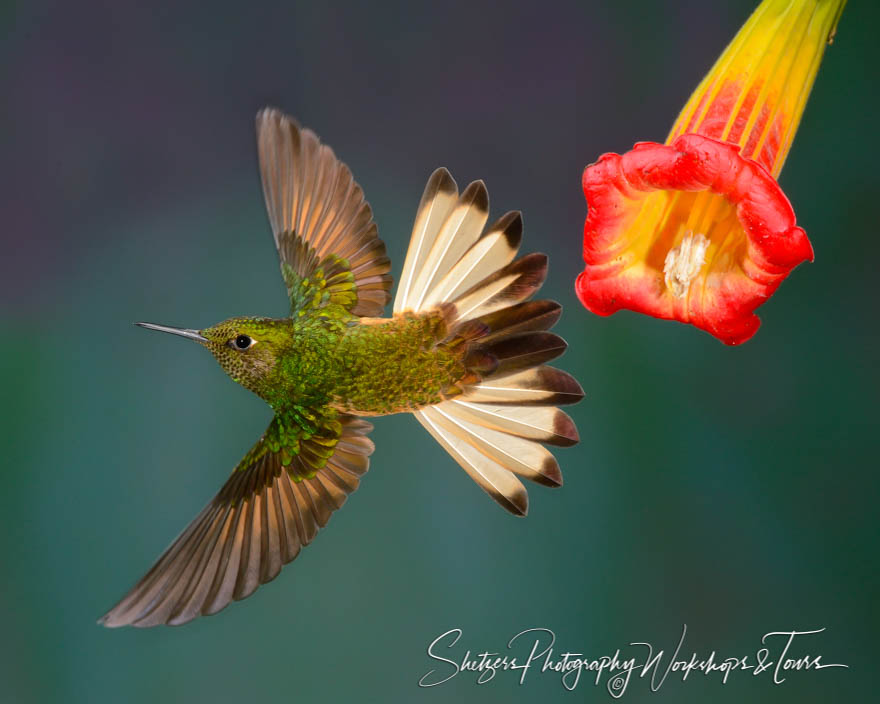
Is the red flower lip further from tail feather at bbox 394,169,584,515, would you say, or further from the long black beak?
the long black beak

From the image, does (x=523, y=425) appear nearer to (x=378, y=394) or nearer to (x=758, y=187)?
(x=378, y=394)

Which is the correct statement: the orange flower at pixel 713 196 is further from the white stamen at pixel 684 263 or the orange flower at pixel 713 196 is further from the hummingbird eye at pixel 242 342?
the hummingbird eye at pixel 242 342

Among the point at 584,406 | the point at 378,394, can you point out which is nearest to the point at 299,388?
the point at 378,394

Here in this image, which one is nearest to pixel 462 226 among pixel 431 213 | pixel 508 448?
pixel 431 213

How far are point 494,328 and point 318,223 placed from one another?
115mm

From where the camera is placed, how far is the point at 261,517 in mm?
470

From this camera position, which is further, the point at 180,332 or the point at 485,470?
the point at 485,470

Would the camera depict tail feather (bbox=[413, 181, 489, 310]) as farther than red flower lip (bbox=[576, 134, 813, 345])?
Yes

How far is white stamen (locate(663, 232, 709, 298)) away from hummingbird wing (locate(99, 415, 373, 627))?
0.18 metres

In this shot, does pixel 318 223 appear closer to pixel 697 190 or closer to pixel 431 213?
pixel 431 213

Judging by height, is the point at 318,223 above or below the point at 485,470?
above

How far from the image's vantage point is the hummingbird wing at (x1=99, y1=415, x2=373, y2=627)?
1.40 ft

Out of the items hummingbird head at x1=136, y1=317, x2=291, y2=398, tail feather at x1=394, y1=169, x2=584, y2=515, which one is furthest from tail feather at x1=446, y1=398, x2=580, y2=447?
hummingbird head at x1=136, y1=317, x2=291, y2=398

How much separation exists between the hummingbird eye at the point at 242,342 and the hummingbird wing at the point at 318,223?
6cm
